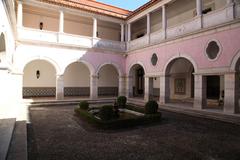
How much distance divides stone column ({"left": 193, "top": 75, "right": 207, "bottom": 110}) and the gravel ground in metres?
2.39

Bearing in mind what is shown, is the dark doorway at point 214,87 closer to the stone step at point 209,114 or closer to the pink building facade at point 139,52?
the pink building facade at point 139,52

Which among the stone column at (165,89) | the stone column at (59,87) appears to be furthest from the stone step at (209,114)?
the stone column at (59,87)

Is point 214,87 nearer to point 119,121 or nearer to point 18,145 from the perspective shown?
point 119,121

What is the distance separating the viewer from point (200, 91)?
966 centimetres

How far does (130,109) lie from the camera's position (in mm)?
9781

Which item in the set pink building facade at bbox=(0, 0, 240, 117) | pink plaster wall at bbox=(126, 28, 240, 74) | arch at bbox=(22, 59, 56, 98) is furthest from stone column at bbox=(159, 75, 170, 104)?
arch at bbox=(22, 59, 56, 98)

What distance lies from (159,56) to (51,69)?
32.9 feet

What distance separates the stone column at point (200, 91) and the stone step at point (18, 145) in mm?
8637

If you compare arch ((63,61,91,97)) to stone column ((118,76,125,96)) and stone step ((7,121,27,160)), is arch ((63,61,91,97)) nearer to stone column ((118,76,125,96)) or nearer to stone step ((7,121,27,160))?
stone column ((118,76,125,96))

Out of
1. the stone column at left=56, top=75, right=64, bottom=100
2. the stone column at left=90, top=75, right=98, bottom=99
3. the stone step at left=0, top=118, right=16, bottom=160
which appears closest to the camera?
the stone step at left=0, top=118, right=16, bottom=160

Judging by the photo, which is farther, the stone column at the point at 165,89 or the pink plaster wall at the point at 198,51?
the stone column at the point at 165,89

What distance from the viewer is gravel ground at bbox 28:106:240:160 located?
168 inches

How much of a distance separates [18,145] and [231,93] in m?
8.89

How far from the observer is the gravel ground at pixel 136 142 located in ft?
14.0
